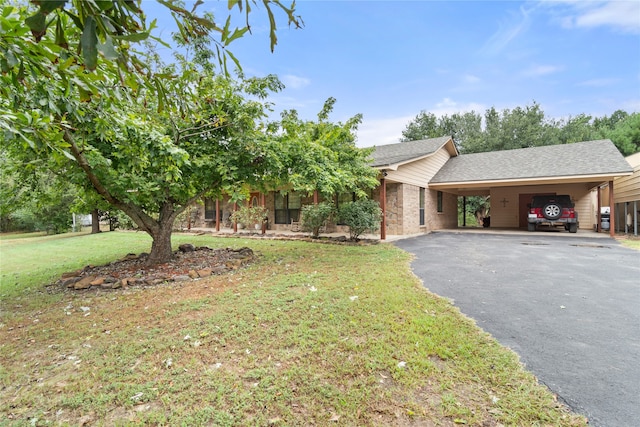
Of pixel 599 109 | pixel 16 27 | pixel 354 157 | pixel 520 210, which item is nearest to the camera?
pixel 16 27

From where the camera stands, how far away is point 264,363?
8.61 feet

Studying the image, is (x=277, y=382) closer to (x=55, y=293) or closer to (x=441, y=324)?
(x=441, y=324)

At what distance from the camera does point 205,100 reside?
210 inches

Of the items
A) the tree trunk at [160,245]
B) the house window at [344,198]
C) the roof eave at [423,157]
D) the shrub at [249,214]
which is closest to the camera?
the tree trunk at [160,245]

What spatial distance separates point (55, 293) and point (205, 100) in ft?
14.5

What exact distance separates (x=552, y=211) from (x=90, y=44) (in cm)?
1642

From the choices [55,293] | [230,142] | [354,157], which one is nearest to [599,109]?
[354,157]

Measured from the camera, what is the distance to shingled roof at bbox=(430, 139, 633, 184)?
11.9 metres

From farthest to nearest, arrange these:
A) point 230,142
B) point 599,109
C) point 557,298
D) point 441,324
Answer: point 599,109 < point 230,142 < point 557,298 < point 441,324

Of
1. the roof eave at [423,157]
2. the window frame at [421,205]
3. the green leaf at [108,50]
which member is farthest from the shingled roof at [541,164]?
the green leaf at [108,50]

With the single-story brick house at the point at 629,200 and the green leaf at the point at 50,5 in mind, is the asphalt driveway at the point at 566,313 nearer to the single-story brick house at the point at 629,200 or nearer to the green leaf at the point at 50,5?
the green leaf at the point at 50,5

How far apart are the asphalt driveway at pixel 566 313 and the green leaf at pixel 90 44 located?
133 inches

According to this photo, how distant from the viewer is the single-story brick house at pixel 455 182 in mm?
12047

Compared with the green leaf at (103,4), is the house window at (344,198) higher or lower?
lower
